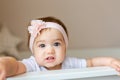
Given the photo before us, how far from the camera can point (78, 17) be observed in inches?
74.5

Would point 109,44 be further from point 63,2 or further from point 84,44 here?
point 63,2

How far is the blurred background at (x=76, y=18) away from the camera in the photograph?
1828mm

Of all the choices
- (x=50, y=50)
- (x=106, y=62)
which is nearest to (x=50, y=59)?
(x=50, y=50)

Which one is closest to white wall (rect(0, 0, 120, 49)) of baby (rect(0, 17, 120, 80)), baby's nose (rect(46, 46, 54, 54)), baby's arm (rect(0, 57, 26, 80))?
baby (rect(0, 17, 120, 80))

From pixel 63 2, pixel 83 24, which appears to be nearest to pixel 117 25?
pixel 83 24

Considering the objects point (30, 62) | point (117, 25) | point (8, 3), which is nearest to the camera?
point (30, 62)

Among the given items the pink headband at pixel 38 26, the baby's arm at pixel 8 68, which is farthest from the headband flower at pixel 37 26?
the baby's arm at pixel 8 68

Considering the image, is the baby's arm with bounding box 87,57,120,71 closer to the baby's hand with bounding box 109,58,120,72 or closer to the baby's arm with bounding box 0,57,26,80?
the baby's hand with bounding box 109,58,120,72

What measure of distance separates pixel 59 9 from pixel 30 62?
0.80 m

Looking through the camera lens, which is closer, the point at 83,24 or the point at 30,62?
the point at 30,62

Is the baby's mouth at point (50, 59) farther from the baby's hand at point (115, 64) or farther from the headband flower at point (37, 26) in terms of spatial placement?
the baby's hand at point (115, 64)

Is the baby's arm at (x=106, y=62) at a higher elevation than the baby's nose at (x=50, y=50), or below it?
below

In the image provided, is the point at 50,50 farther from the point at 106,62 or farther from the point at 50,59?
the point at 106,62

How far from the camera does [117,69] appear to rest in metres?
0.90
